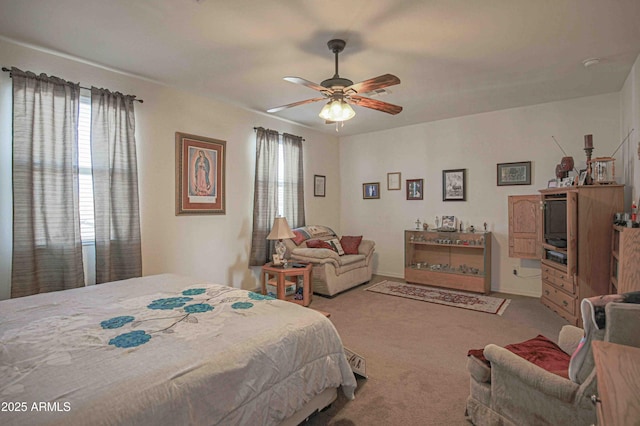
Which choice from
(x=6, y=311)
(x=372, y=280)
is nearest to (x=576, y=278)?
(x=372, y=280)

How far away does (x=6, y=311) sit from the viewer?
1.93 meters

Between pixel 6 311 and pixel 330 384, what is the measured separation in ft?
6.59

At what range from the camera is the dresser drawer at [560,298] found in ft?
11.5

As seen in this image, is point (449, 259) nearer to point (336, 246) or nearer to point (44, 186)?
point (336, 246)

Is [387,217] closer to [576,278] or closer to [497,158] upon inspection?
[497,158]

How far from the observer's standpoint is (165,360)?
133cm

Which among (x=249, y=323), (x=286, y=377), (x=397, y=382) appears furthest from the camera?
(x=397, y=382)

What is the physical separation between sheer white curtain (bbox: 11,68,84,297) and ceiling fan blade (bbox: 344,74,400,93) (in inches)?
103

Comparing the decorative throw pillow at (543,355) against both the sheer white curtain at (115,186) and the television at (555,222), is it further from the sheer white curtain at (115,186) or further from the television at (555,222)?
the sheer white curtain at (115,186)

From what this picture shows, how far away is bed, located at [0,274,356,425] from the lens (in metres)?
1.11

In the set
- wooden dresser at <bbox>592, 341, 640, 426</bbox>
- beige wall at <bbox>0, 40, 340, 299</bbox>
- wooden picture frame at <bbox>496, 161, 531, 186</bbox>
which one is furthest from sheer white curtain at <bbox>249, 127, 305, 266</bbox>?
wooden dresser at <bbox>592, 341, 640, 426</bbox>

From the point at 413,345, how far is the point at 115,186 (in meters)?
3.35

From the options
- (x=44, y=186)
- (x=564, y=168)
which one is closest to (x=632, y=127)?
(x=564, y=168)

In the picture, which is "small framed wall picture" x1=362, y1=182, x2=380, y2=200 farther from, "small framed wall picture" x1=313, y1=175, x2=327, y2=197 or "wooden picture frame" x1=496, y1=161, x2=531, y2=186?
"wooden picture frame" x1=496, y1=161, x2=531, y2=186
